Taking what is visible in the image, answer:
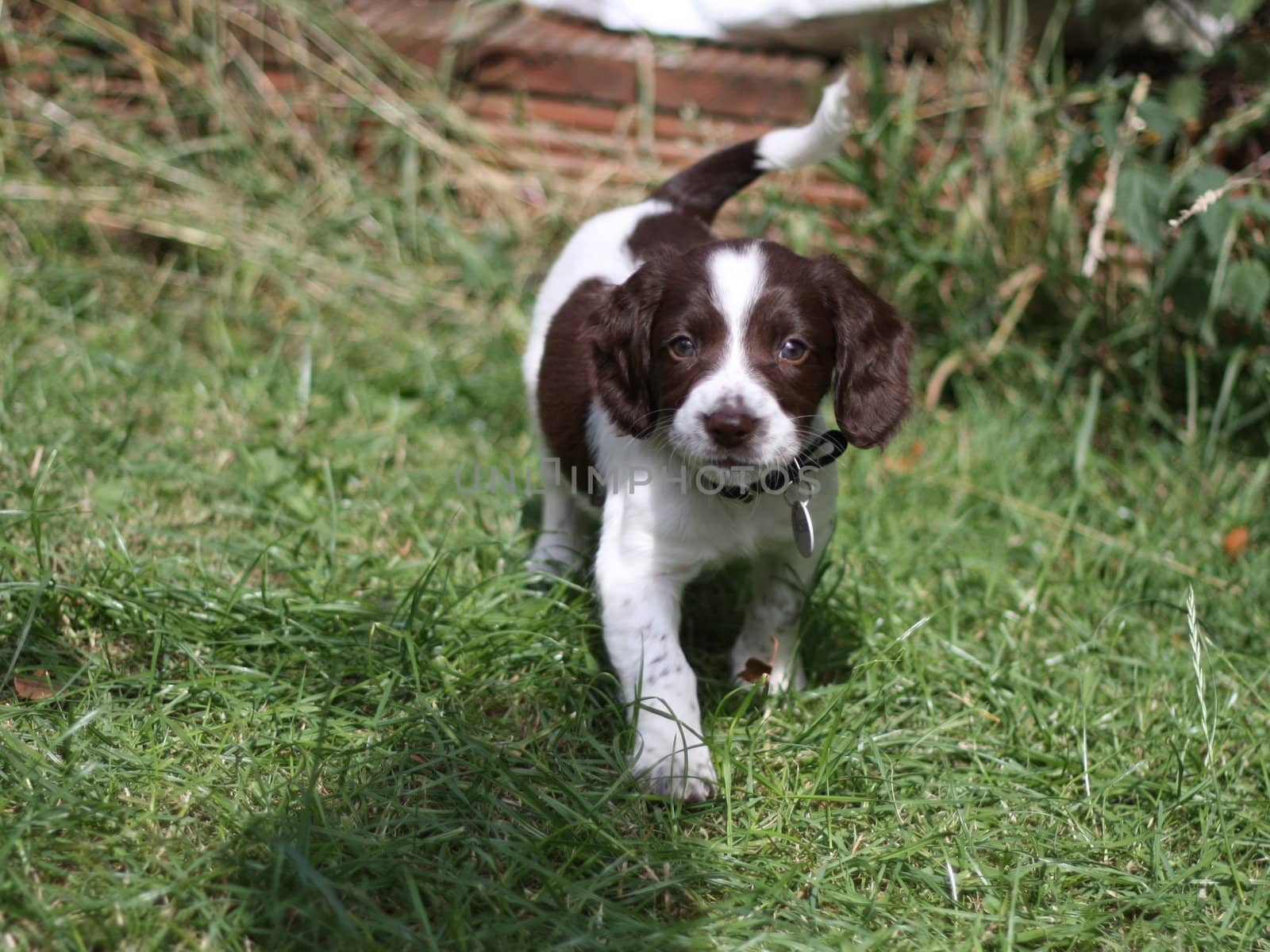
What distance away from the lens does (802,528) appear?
2.34 meters

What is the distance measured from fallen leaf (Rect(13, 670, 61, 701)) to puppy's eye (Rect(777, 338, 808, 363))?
1600mm

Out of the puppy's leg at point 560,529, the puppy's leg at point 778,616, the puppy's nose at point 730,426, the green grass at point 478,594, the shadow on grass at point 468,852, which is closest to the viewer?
the shadow on grass at point 468,852

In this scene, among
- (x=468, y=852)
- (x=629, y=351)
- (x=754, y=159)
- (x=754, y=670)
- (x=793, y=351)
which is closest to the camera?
(x=468, y=852)

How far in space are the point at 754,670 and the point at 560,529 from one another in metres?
0.82

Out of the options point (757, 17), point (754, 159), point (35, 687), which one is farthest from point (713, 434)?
point (757, 17)

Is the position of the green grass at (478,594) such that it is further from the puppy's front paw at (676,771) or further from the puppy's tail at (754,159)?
the puppy's tail at (754,159)

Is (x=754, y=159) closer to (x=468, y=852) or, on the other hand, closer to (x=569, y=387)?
(x=569, y=387)

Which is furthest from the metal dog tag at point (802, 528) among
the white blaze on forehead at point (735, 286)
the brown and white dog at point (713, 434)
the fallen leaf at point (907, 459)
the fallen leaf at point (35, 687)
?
the fallen leaf at point (35, 687)

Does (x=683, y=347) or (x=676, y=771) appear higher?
(x=683, y=347)

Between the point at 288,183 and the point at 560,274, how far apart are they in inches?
78.2

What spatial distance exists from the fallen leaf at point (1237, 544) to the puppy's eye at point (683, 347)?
192 cm

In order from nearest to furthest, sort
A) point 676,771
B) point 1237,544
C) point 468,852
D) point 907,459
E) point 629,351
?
1. point 468,852
2. point 676,771
3. point 629,351
4. point 1237,544
5. point 907,459

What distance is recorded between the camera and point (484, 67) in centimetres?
480

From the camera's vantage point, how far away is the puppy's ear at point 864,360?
2338 mm
